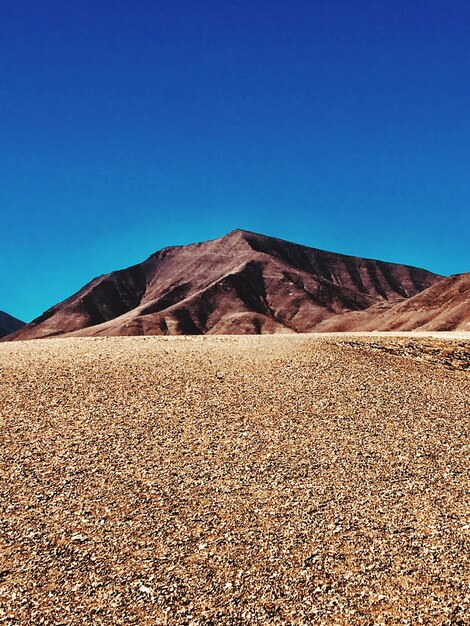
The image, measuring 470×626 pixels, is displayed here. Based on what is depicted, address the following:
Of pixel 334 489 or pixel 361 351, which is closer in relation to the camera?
pixel 334 489

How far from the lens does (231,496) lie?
1211cm

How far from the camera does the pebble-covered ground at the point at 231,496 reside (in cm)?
848

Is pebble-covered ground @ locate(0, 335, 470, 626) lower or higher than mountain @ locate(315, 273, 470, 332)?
lower

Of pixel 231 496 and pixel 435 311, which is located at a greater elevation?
pixel 435 311

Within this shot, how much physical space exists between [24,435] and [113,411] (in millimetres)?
3251

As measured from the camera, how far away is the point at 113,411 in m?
17.9

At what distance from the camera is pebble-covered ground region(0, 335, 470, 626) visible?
334 inches

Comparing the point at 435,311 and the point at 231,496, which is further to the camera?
the point at 435,311

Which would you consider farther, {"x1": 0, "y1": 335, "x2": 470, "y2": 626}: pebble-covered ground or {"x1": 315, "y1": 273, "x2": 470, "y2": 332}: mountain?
{"x1": 315, "y1": 273, "x2": 470, "y2": 332}: mountain

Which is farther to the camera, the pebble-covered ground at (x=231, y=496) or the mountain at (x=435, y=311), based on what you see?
the mountain at (x=435, y=311)

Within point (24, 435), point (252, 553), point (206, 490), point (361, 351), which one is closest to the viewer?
point (252, 553)

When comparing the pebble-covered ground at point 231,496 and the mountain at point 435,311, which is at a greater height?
the mountain at point 435,311

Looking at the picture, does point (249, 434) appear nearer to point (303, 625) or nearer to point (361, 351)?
point (303, 625)

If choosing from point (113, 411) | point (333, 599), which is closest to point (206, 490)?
point (333, 599)
